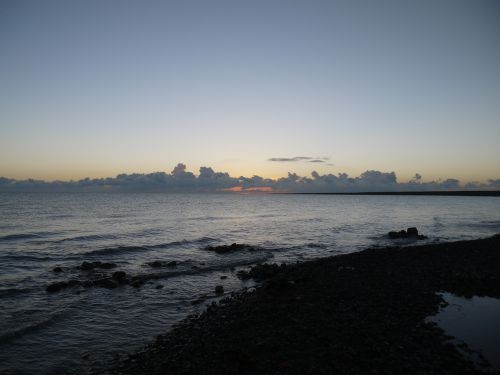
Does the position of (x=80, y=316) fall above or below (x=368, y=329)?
below

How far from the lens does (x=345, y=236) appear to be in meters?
45.3

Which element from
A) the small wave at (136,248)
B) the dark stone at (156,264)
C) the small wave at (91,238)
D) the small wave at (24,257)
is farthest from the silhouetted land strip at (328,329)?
the small wave at (91,238)

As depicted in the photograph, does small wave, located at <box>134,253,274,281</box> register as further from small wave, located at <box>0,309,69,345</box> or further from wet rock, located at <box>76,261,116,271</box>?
small wave, located at <box>0,309,69,345</box>

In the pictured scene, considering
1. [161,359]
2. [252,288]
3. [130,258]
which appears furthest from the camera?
[130,258]

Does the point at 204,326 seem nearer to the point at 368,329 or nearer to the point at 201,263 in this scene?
the point at 368,329

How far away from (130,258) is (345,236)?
2888 cm

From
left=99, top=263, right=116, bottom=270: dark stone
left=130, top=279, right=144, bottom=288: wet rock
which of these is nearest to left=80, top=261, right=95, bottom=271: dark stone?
left=99, top=263, right=116, bottom=270: dark stone

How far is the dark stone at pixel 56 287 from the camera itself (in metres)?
19.2

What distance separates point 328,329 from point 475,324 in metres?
5.61

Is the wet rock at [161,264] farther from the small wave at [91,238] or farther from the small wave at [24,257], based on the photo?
the small wave at [91,238]

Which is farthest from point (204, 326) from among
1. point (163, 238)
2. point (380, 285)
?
point (163, 238)

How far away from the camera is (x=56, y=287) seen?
1938cm

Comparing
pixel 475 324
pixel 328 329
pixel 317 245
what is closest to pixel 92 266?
pixel 328 329

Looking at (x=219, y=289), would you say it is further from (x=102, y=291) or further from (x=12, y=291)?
(x=12, y=291)
